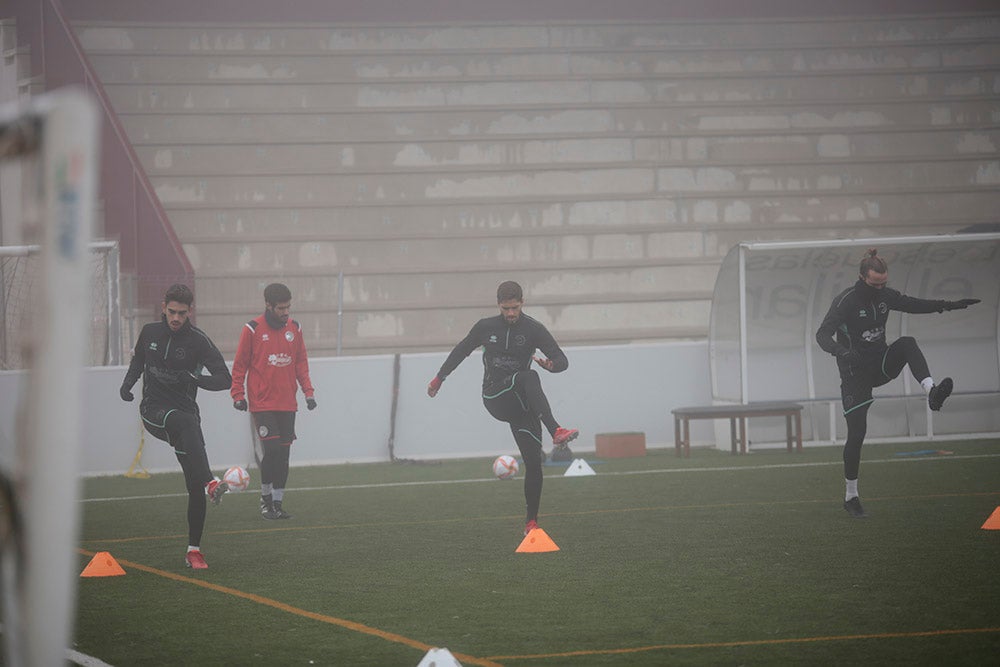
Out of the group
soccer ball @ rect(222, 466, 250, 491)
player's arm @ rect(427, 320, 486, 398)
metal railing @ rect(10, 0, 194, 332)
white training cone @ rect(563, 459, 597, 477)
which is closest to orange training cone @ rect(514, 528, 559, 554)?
player's arm @ rect(427, 320, 486, 398)

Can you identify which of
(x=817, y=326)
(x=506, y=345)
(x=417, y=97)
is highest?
(x=417, y=97)

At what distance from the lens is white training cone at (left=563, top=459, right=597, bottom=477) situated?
15.8 meters

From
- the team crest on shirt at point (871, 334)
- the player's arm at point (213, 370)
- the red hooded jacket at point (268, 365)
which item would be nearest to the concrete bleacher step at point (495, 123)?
the red hooded jacket at point (268, 365)

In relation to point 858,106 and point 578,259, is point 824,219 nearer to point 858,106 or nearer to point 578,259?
point 858,106

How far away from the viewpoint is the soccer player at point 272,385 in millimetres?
12617

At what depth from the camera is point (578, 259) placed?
2422 cm

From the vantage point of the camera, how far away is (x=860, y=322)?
1102 centimetres

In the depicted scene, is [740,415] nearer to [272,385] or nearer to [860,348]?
[860,348]

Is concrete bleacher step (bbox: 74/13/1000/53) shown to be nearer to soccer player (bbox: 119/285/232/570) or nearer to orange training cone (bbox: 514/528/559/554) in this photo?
soccer player (bbox: 119/285/232/570)

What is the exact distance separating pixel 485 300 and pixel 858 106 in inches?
337

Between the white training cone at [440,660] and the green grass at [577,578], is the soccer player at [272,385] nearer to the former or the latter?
the green grass at [577,578]

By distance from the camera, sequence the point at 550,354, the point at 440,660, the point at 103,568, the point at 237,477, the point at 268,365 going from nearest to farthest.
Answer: the point at 440,660
the point at 103,568
the point at 550,354
the point at 268,365
the point at 237,477

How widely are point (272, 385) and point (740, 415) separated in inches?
278

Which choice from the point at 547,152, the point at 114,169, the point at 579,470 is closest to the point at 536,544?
the point at 579,470
